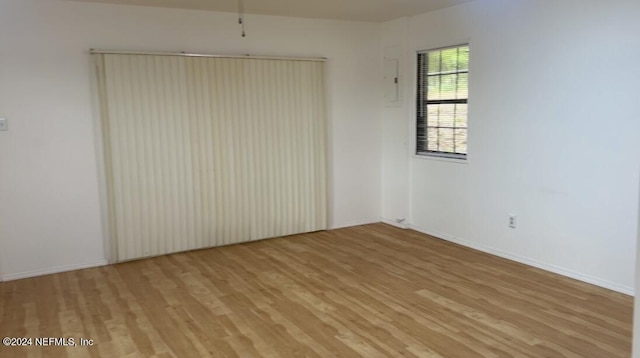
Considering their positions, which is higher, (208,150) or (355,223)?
(208,150)

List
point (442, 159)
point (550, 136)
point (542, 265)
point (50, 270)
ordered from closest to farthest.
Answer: point (550, 136) < point (542, 265) < point (50, 270) < point (442, 159)

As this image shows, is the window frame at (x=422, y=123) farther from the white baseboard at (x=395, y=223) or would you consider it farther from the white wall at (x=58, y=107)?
the white wall at (x=58, y=107)

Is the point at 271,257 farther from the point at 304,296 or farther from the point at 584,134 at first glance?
the point at 584,134

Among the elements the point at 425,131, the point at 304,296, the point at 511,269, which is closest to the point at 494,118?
the point at 425,131

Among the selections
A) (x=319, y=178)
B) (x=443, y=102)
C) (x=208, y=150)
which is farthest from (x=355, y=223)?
(x=208, y=150)

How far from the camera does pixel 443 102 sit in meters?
5.47

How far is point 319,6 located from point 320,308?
296cm

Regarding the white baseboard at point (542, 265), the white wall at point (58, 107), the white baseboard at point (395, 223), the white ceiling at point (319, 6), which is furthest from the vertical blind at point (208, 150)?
the white baseboard at point (542, 265)

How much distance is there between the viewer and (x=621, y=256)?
3881 mm

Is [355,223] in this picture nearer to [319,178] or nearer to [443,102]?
[319,178]

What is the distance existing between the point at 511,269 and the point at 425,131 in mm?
1922

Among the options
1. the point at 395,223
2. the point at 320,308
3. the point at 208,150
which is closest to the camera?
the point at 320,308

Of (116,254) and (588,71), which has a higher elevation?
(588,71)

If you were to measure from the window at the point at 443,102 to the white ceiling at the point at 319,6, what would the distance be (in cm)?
54
